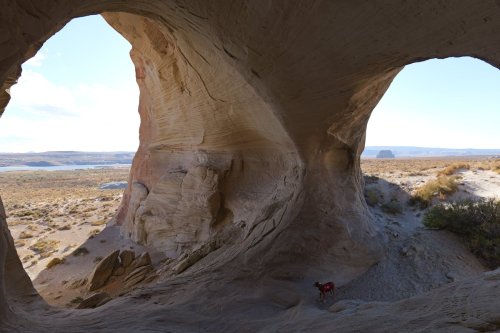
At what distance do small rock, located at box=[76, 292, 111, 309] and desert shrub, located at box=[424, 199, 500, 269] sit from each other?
9.85 m

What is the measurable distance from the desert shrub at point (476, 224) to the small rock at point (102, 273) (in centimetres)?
1034

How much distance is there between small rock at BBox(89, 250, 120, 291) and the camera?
30.9 feet

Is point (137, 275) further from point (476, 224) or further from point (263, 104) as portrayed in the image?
point (476, 224)

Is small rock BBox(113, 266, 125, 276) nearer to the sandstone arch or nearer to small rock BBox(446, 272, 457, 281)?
the sandstone arch

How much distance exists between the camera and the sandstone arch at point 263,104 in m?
4.63

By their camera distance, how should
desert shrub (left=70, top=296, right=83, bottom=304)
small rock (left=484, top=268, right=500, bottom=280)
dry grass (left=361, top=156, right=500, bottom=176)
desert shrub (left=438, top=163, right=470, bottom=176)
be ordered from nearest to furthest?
small rock (left=484, top=268, right=500, bottom=280), desert shrub (left=70, top=296, right=83, bottom=304), desert shrub (left=438, top=163, right=470, bottom=176), dry grass (left=361, top=156, right=500, bottom=176)

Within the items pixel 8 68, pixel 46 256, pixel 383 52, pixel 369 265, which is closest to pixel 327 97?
pixel 383 52

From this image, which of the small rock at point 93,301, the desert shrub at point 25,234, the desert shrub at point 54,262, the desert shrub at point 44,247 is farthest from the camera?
the desert shrub at point 25,234

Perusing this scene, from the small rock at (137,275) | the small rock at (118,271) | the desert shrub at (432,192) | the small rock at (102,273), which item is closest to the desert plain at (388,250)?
the desert shrub at (432,192)

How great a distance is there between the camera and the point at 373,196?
13.1m

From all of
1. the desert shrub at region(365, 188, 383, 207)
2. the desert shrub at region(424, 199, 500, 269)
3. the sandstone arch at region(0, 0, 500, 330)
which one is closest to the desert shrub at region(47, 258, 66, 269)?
the sandstone arch at region(0, 0, 500, 330)

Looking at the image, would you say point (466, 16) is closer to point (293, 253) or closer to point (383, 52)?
point (383, 52)

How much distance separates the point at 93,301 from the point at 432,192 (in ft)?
43.6

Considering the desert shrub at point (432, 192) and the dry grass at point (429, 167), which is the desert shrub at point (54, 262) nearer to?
the desert shrub at point (432, 192)
